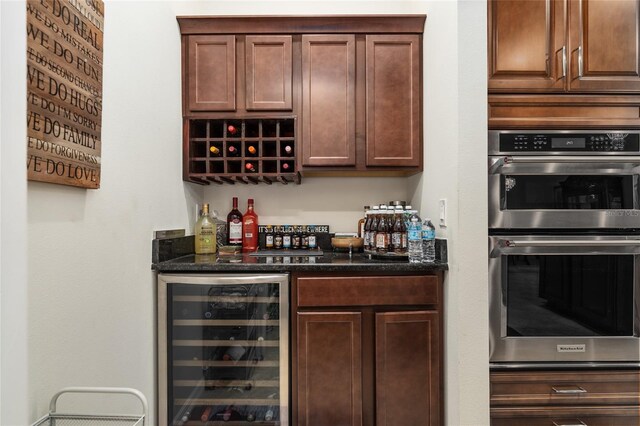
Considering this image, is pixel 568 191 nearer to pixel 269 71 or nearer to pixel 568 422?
pixel 568 422

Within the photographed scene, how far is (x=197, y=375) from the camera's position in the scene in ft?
5.97

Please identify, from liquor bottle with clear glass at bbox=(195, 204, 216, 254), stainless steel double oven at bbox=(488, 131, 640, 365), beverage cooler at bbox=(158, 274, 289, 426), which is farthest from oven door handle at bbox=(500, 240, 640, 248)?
liquor bottle with clear glass at bbox=(195, 204, 216, 254)

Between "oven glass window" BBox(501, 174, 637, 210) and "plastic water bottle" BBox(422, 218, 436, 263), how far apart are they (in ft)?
1.19

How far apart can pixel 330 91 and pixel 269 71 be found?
Result: 15.1 inches

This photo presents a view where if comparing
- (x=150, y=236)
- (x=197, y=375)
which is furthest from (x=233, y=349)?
(x=150, y=236)

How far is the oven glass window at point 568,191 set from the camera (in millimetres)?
1646

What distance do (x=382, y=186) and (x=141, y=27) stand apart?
5.37ft

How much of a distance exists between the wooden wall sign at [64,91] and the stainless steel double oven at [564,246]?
1.62 meters

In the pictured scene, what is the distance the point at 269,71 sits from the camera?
7.06 feet

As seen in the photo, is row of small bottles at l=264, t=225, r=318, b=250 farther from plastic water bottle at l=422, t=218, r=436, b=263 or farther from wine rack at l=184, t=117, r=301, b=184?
plastic water bottle at l=422, t=218, r=436, b=263

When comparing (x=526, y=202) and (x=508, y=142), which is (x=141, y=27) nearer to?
(x=508, y=142)

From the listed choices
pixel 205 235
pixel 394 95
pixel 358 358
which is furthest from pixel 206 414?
pixel 394 95

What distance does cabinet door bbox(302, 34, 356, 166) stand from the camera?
7.05 feet

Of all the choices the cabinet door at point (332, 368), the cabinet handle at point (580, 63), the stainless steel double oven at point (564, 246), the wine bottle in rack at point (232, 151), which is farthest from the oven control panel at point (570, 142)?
the wine bottle in rack at point (232, 151)
